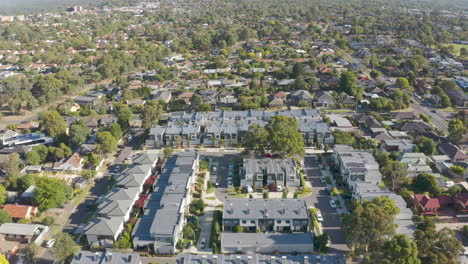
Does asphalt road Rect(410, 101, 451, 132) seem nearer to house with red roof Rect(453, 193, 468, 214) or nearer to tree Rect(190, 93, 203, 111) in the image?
house with red roof Rect(453, 193, 468, 214)

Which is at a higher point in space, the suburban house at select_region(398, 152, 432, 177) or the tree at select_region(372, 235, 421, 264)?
the tree at select_region(372, 235, 421, 264)

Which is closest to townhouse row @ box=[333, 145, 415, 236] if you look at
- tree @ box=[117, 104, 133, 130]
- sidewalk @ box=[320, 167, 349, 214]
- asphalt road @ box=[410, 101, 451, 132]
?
sidewalk @ box=[320, 167, 349, 214]

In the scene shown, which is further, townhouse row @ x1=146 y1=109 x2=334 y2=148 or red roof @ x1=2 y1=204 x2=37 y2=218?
townhouse row @ x1=146 y1=109 x2=334 y2=148

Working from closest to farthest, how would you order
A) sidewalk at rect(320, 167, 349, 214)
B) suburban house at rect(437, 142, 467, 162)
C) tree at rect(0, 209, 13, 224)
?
1. tree at rect(0, 209, 13, 224)
2. sidewalk at rect(320, 167, 349, 214)
3. suburban house at rect(437, 142, 467, 162)

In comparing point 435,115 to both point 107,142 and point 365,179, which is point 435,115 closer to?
point 365,179

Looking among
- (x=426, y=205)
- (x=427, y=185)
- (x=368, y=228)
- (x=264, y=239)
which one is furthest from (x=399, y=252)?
(x=427, y=185)

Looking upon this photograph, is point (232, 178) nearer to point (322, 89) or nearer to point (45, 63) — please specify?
point (322, 89)
